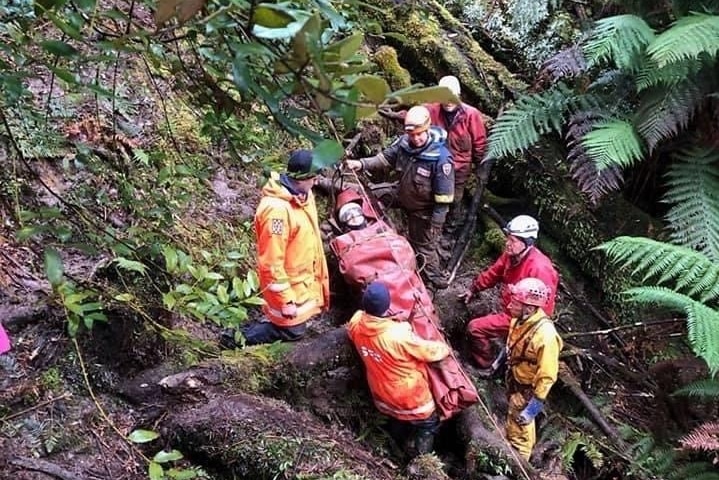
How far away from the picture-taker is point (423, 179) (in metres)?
4.91

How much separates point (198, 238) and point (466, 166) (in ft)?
6.99

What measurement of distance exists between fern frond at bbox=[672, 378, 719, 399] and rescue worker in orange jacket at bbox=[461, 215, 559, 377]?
888 millimetres

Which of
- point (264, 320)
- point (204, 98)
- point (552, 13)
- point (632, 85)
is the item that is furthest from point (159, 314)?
point (552, 13)

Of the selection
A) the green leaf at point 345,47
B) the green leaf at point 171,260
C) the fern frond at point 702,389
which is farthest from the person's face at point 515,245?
the green leaf at point 345,47

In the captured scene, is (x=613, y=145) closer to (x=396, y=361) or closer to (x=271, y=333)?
(x=396, y=361)

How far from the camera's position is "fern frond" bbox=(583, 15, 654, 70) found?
15.9 ft

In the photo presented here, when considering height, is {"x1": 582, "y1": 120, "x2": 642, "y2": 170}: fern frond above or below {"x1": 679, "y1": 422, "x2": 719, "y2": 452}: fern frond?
above

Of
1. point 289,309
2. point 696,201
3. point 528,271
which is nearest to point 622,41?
point 696,201

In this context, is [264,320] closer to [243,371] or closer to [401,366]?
[243,371]

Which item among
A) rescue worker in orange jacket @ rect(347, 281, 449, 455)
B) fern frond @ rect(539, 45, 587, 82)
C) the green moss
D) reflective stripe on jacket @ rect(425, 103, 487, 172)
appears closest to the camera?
rescue worker in orange jacket @ rect(347, 281, 449, 455)

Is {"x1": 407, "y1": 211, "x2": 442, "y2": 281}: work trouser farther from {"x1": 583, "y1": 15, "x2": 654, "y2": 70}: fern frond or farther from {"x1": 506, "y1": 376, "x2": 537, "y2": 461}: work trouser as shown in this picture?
{"x1": 583, "y1": 15, "x2": 654, "y2": 70}: fern frond

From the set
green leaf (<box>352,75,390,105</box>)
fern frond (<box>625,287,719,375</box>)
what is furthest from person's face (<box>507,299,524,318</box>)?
green leaf (<box>352,75,390,105</box>)

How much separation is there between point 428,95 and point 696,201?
452cm

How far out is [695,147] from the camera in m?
5.22
